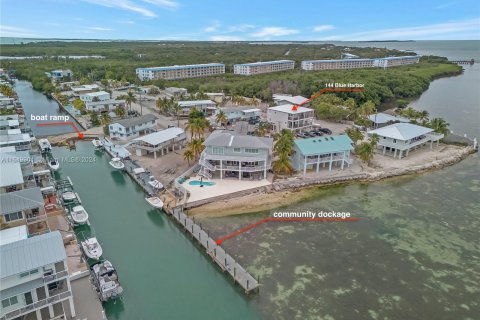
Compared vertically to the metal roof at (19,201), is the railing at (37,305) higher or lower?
lower

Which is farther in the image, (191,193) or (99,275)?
(191,193)

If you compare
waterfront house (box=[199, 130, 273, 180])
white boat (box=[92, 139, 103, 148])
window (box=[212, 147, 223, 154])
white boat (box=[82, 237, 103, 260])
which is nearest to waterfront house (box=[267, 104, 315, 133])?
waterfront house (box=[199, 130, 273, 180])

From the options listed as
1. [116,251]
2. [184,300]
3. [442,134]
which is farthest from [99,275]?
[442,134]

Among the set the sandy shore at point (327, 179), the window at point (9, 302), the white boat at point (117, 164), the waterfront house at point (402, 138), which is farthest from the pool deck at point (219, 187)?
the waterfront house at point (402, 138)

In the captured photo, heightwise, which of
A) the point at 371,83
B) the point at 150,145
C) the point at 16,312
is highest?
the point at 371,83

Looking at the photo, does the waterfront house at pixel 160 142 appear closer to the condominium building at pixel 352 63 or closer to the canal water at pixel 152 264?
the canal water at pixel 152 264

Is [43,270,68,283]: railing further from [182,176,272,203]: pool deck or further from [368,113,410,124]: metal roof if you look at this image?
[368,113,410,124]: metal roof

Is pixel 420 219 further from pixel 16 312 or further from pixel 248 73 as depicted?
pixel 248 73

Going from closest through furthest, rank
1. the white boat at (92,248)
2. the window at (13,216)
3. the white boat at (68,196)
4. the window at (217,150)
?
the window at (13,216), the white boat at (92,248), the white boat at (68,196), the window at (217,150)
